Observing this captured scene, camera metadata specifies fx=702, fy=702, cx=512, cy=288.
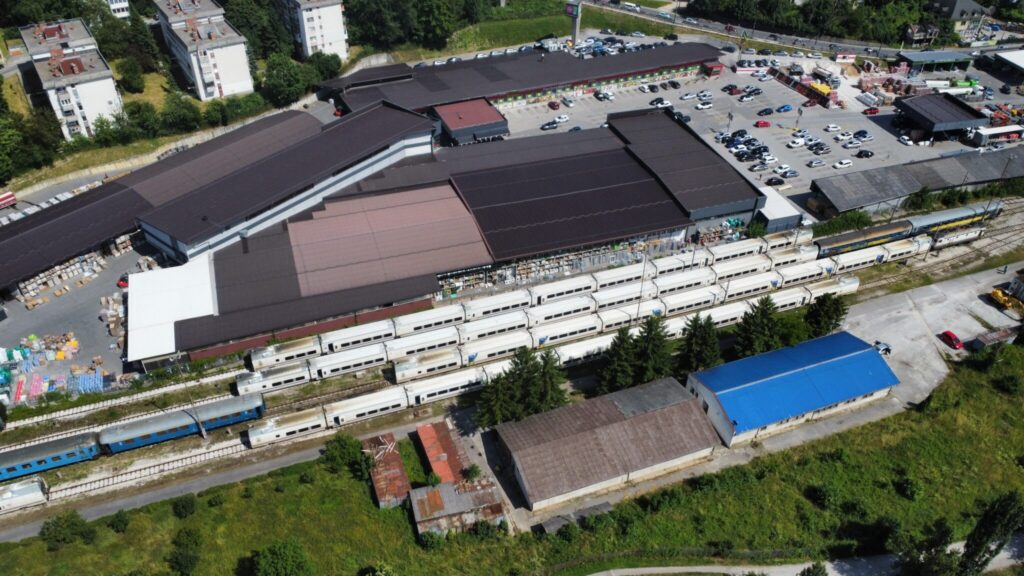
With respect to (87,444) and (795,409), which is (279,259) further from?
(795,409)

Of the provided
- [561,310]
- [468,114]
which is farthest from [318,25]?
[561,310]

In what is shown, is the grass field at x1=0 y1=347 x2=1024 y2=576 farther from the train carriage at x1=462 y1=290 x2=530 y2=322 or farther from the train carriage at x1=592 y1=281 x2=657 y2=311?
the train carriage at x1=592 y1=281 x2=657 y2=311

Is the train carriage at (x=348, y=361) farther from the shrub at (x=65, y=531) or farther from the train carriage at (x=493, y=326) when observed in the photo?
the shrub at (x=65, y=531)

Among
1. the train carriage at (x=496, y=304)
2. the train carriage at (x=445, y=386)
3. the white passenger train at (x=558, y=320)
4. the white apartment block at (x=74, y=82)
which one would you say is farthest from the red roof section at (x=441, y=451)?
the white apartment block at (x=74, y=82)

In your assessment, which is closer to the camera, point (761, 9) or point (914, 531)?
point (914, 531)

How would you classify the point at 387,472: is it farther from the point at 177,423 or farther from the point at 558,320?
the point at 558,320

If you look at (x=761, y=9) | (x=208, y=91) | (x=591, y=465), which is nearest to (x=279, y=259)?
(x=591, y=465)

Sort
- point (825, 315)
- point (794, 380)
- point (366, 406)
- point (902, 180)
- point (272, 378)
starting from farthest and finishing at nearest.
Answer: point (902, 180), point (825, 315), point (272, 378), point (794, 380), point (366, 406)
